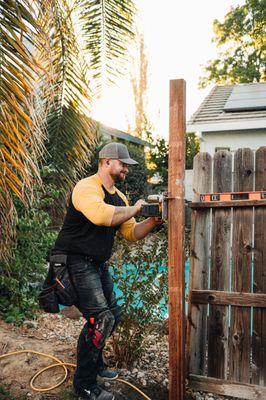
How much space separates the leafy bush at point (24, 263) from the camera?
5371mm

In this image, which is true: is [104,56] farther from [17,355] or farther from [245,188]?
[17,355]

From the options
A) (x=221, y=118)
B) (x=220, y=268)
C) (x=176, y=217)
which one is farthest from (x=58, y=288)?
(x=221, y=118)

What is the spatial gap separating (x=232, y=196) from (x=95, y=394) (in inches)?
74.5

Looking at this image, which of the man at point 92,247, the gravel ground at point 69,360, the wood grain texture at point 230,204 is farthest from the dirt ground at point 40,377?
the wood grain texture at point 230,204

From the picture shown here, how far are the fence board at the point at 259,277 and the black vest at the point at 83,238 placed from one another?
3.94 ft

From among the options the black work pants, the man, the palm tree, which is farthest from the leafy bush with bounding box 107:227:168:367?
the palm tree

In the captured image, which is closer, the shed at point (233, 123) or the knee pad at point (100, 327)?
the knee pad at point (100, 327)

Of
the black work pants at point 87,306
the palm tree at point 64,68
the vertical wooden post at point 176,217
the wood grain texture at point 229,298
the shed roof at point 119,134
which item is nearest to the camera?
the vertical wooden post at point 176,217

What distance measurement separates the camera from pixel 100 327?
312 centimetres

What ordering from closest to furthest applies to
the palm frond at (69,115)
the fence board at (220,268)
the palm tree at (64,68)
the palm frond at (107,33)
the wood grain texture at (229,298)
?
the wood grain texture at (229,298) → the fence board at (220,268) → the palm tree at (64,68) → the palm frond at (107,33) → the palm frond at (69,115)

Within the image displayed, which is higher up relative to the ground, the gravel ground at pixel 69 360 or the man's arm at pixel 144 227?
the man's arm at pixel 144 227

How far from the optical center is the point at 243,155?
3.43 m

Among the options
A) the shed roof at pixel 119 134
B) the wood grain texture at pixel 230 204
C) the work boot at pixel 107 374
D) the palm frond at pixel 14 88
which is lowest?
the work boot at pixel 107 374

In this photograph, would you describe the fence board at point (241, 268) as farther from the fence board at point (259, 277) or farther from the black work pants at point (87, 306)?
the black work pants at point (87, 306)
